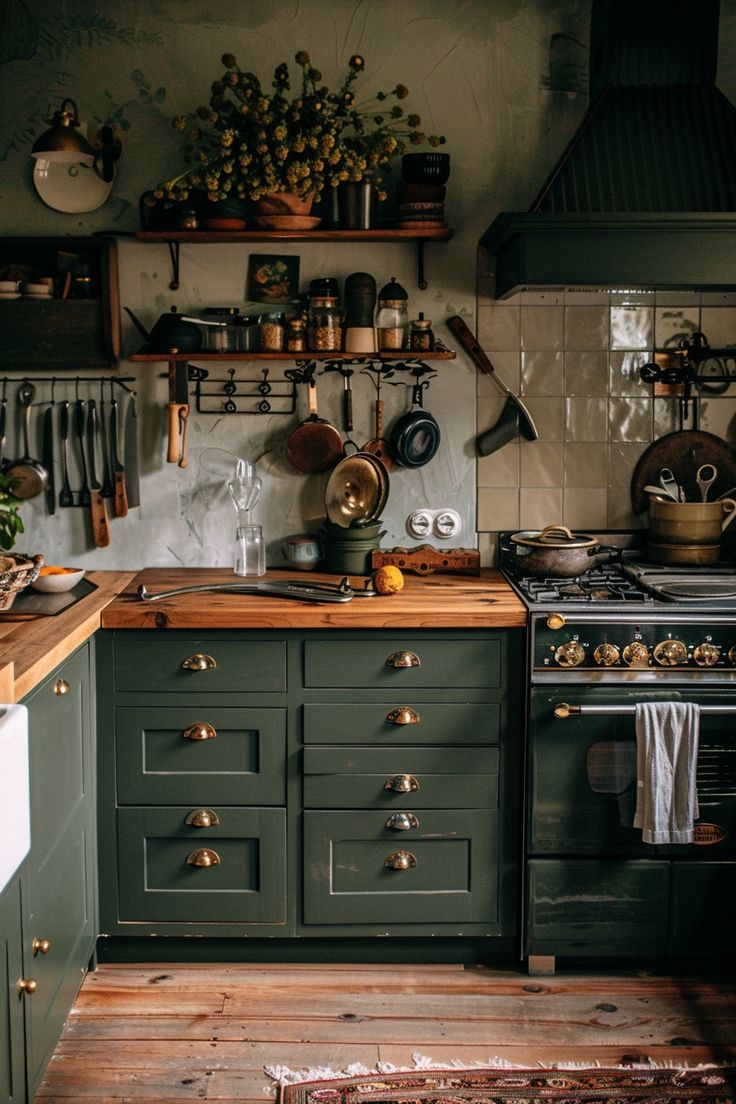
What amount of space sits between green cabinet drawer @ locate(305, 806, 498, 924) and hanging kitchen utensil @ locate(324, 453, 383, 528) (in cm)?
95

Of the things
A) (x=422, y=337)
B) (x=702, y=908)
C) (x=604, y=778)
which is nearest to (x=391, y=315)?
(x=422, y=337)

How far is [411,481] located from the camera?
341cm

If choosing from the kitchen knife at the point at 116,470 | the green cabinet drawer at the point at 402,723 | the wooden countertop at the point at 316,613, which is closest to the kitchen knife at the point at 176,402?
the kitchen knife at the point at 116,470

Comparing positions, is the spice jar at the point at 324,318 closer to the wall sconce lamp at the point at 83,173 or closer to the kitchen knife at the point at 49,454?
the wall sconce lamp at the point at 83,173

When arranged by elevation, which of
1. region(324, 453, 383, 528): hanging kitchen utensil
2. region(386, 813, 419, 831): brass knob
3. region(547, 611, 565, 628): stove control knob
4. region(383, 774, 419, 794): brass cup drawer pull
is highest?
region(324, 453, 383, 528): hanging kitchen utensil

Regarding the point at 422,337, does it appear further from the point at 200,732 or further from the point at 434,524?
the point at 200,732

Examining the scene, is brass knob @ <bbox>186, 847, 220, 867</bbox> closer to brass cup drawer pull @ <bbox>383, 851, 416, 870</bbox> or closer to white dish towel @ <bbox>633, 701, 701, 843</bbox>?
brass cup drawer pull @ <bbox>383, 851, 416, 870</bbox>

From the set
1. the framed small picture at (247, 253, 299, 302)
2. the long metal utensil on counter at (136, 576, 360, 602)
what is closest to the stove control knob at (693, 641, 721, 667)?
the long metal utensil on counter at (136, 576, 360, 602)

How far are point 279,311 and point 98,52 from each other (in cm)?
94

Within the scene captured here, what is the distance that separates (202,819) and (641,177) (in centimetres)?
215

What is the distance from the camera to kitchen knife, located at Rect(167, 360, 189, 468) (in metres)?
3.22

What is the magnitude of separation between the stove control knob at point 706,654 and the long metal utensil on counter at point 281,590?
2.97ft

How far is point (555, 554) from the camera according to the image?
307 cm

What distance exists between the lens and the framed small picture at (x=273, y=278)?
10.8 ft
